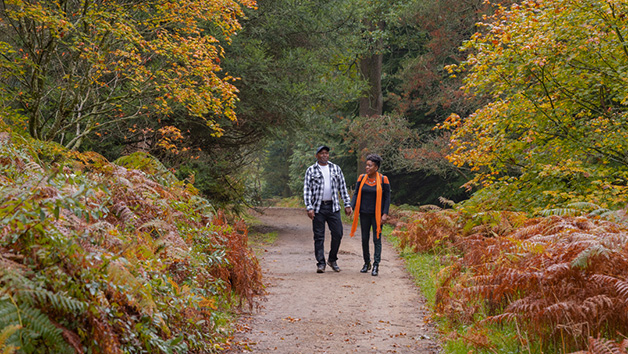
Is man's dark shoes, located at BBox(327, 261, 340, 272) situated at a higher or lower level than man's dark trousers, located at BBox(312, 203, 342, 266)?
lower

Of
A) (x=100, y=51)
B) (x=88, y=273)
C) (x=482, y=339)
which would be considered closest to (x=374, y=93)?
(x=100, y=51)

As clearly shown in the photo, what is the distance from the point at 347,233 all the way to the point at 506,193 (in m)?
8.16

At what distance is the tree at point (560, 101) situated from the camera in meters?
7.96

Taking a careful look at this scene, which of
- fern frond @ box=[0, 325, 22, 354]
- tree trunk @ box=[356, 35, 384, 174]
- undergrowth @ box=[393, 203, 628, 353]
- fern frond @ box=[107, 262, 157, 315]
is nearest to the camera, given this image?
fern frond @ box=[0, 325, 22, 354]

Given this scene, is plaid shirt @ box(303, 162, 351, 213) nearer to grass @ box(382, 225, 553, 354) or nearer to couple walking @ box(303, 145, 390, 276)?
couple walking @ box(303, 145, 390, 276)

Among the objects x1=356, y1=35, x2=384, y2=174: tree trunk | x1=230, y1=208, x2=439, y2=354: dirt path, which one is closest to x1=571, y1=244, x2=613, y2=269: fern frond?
x1=230, y1=208, x2=439, y2=354: dirt path

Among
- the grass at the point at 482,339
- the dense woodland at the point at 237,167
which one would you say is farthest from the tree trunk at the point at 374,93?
the grass at the point at 482,339

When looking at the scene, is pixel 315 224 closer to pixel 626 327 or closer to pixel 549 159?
pixel 549 159

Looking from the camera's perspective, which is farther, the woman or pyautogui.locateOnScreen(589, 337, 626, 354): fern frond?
the woman

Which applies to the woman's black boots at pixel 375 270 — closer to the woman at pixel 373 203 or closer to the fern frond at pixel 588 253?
the woman at pixel 373 203

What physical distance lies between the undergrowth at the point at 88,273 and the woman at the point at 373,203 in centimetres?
384

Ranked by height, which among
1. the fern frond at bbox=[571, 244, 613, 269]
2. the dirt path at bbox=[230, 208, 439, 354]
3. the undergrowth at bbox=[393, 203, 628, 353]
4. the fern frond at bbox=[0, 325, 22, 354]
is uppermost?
the fern frond at bbox=[0, 325, 22, 354]

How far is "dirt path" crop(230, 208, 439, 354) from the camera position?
5.07 metres

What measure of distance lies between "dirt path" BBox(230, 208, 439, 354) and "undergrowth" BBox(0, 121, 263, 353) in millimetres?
672
